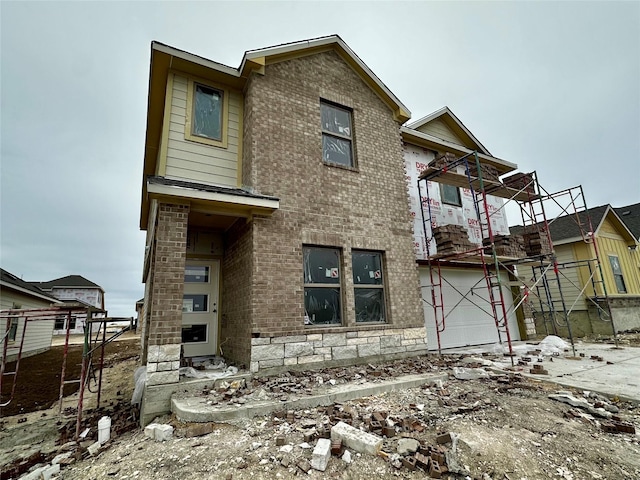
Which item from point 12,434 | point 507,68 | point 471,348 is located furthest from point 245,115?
point 507,68

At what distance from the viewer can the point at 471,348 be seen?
909cm

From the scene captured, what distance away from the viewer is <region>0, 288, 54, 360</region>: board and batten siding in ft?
42.9

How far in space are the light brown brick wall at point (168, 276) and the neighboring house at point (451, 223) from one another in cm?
650

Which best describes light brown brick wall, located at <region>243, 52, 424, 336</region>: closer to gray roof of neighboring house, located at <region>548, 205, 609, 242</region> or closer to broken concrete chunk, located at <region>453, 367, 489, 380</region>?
broken concrete chunk, located at <region>453, 367, 489, 380</region>

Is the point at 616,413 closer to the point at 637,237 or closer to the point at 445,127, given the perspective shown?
the point at 445,127

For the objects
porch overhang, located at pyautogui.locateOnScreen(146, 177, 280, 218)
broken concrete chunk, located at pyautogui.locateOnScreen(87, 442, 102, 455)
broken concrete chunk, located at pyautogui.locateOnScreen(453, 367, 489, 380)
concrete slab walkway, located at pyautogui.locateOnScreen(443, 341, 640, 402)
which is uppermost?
porch overhang, located at pyautogui.locateOnScreen(146, 177, 280, 218)

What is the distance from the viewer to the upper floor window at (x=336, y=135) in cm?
759

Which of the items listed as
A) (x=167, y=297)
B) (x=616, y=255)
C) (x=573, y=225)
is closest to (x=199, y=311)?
(x=167, y=297)

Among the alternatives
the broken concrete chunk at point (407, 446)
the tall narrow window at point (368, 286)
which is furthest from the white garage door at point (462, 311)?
the broken concrete chunk at point (407, 446)

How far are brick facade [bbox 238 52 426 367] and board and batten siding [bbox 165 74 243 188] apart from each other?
0.38 m

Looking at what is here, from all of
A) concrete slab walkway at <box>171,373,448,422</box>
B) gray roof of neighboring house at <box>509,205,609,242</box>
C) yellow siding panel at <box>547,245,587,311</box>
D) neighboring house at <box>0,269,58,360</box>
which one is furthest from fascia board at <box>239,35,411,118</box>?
neighboring house at <box>0,269,58,360</box>

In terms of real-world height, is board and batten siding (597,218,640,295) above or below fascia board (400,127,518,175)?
below

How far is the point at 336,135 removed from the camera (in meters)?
7.75

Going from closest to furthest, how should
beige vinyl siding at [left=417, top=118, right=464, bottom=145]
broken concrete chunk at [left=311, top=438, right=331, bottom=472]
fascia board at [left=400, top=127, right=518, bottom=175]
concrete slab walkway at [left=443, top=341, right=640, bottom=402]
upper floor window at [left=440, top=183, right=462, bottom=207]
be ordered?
1. broken concrete chunk at [left=311, top=438, right=331, bottom=472]
2. concrete slab walkway at [left=443, top=341, right=640, bottom=402]
3. fascia board at [left=400, top=127, right=518, bottom=175]
4. upper floor window at [left=440, top=183, right=462, bottom=207]
5. beige vinyl siding at [left=417, top=118, right=464, bottom=145]
